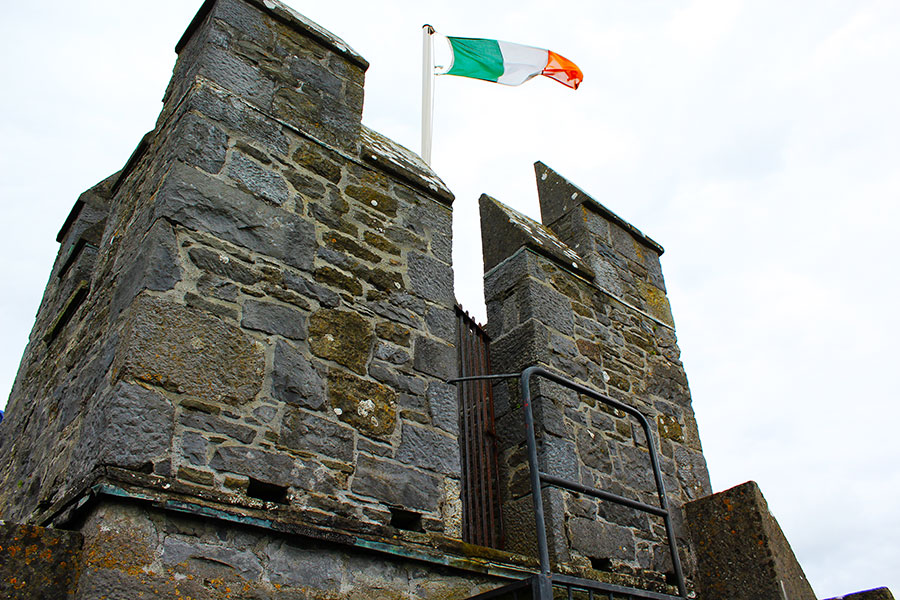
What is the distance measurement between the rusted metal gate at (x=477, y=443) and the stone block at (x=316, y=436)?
117cm

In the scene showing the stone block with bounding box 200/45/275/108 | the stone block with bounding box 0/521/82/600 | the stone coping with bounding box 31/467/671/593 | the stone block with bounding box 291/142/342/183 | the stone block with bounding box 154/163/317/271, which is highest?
the stone block with bounding box 200/45/275/108

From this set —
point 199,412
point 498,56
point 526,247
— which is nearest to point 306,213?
point 199,412

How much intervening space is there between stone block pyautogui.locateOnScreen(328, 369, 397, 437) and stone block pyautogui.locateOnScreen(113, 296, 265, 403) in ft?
1.12

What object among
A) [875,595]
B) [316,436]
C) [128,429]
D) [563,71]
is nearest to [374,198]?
[316,436]

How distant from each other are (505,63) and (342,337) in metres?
5.62

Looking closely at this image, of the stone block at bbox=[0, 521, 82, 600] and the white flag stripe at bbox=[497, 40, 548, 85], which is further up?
the white flag stripe at bbox=[497, 40, 548, 85]

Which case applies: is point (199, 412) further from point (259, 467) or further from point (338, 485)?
point (338, 485)

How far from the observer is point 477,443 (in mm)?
4023

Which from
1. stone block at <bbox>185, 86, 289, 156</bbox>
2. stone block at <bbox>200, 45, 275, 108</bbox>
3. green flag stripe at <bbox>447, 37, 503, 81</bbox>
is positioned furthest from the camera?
green flag stripe at <bbox>447, 37, 503, 81</bbox>

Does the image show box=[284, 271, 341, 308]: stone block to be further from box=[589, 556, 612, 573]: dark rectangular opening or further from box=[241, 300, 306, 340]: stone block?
box=[589, 556, 612, 573]: dark rectangular opening

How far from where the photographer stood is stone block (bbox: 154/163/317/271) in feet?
9.52

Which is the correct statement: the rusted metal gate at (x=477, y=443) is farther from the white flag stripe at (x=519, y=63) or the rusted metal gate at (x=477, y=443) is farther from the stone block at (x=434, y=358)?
the white flag stripe at (x=519, y=63)

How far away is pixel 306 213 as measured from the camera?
3.30m

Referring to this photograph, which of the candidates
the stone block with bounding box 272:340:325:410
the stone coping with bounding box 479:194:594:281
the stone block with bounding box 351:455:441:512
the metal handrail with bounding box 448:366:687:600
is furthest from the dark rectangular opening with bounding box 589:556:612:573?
the stone coping with bounding box 479:194:594:281
